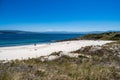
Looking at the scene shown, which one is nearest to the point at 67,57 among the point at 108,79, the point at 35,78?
the point at 108,79

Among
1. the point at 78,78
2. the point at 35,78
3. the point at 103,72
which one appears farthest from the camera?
the point at 103,72

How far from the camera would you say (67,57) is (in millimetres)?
13258

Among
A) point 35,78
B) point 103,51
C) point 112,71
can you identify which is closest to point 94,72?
point 112,71

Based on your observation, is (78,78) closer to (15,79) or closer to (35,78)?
(35,78)

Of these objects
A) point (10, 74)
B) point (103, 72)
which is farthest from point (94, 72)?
point (10, 74)

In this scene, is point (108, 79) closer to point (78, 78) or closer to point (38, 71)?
point (78, 78)

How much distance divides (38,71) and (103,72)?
2818 mm

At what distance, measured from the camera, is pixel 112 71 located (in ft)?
31.1

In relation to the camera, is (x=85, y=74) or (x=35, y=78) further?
(x=85, y=74)

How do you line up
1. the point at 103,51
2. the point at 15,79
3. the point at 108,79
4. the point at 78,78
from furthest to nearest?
1. the point at 103,51
2. the point at 108,79
3. the point at 78,78
4. the point at 15,79

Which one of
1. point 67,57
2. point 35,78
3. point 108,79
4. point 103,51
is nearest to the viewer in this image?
point 35,78

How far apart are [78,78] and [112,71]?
236 cm

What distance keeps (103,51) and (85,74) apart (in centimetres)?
846

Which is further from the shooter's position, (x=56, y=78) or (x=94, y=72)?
(x=94, y=72)
